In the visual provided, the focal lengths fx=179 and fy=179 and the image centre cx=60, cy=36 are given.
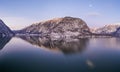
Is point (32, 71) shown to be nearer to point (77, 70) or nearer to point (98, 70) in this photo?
point (77, 70)

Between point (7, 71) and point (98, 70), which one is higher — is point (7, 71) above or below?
above

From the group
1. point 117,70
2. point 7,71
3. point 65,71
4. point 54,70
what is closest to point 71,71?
point 65,71

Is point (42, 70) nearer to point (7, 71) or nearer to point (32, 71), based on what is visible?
point (32, 71)

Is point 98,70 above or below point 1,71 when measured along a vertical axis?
below

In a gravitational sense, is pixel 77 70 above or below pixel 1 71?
below

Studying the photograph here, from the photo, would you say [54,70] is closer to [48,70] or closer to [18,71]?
[48,70]

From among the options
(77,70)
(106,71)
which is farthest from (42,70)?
(106,71)

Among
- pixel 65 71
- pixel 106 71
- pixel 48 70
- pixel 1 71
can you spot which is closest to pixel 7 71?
pixel 1 71
